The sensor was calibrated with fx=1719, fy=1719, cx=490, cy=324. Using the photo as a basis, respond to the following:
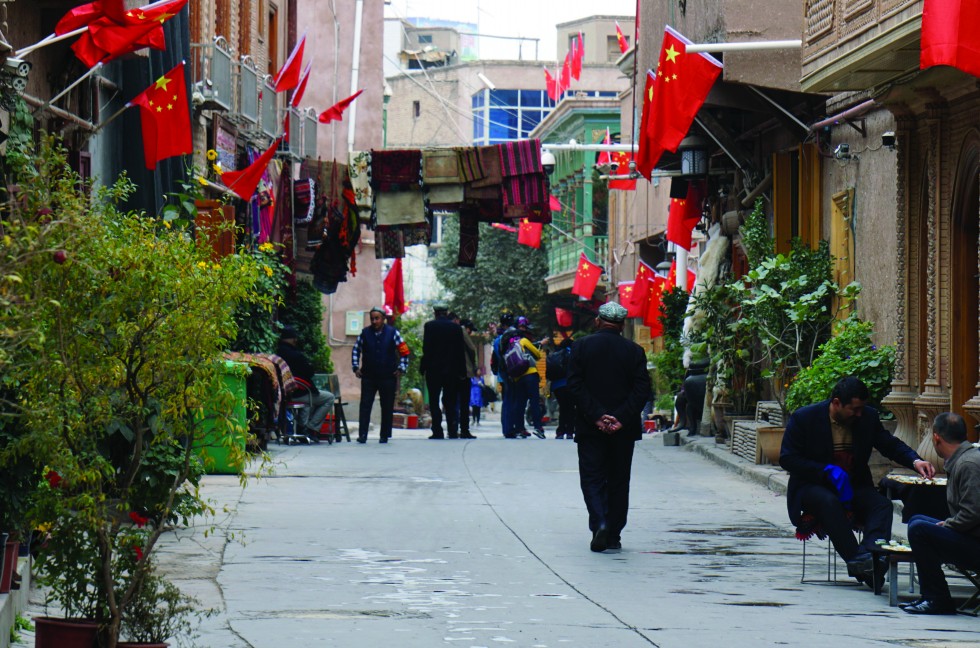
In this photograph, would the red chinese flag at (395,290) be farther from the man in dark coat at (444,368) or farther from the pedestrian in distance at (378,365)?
the pedestrian in distance at (378,365)

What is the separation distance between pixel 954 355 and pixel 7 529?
10.5 meters

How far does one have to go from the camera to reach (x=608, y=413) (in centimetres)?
1312

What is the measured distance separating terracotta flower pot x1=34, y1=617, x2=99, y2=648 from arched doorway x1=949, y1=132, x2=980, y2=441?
433 inches

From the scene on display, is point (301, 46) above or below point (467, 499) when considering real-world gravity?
above

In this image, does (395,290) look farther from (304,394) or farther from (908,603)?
(908,603)

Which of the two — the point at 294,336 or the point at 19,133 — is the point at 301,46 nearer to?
the point at 294,336

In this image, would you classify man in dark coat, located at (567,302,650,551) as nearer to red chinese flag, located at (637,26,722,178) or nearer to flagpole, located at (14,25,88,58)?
flagpole, located at (14,25,88,58)

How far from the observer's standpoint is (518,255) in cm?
6375

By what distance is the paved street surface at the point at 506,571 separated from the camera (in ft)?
29.5

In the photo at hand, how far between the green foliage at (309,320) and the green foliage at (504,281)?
28633 mm

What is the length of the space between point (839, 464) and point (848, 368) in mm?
6875

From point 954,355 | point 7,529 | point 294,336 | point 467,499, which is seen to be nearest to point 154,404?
point 7,529

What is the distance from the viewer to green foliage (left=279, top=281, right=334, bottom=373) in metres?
32.7

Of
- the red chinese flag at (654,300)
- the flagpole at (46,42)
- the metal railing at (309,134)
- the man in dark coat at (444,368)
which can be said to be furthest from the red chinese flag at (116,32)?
the red chinese flag at (654,300)
